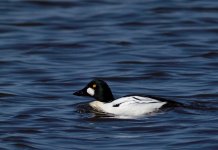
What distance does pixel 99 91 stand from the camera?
55.1 ft

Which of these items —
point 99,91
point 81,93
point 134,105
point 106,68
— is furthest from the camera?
point 106,68

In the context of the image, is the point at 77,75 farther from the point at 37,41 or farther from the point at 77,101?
the point at 37,41

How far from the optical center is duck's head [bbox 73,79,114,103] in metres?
16.8

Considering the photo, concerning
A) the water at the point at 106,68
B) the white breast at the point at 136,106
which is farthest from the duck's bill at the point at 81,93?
the white breast at the point at 136,106

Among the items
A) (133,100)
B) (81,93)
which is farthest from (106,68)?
(133,100)

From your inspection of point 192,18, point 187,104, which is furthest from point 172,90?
point 192,18

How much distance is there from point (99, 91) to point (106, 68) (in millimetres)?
3554

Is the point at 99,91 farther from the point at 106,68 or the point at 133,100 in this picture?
the point at 106,68

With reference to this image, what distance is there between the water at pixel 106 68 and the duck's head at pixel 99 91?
0.41 metres

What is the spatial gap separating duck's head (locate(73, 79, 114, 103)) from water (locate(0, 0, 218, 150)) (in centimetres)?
41

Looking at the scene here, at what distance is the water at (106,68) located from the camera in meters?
14.7

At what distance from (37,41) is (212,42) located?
12.6 ft

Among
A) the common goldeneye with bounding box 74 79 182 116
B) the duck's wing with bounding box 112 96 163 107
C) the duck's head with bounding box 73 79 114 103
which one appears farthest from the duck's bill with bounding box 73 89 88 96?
the duck's wing with bounding box 112 96 163 107

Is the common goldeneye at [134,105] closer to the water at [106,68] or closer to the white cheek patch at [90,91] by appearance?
the water at [106,68]
